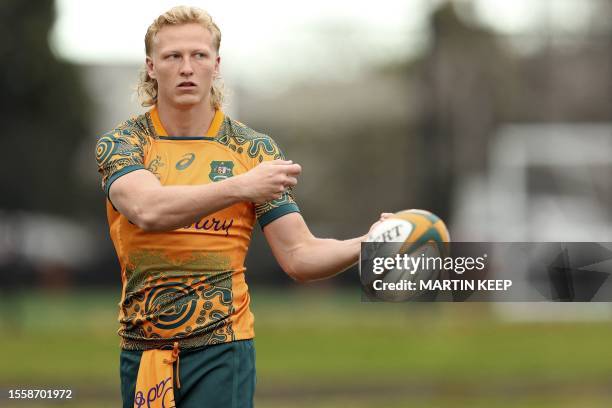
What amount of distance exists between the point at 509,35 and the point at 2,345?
84.4 ft

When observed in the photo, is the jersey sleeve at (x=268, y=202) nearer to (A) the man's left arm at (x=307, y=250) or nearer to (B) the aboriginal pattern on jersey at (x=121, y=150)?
(A) the man's left arm at (x=307, y=250)

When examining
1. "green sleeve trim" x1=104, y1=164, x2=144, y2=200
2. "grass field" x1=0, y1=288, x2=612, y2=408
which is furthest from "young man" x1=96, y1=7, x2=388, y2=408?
"grass field" x1=0, y1=288, x2=612, y2=408

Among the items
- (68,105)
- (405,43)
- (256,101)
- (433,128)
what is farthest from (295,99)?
(433,128)

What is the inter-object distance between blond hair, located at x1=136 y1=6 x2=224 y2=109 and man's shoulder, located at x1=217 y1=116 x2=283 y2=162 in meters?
0.16

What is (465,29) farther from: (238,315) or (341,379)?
(238,315)

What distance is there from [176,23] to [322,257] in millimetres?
1158

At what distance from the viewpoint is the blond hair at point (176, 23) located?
5.11 meters

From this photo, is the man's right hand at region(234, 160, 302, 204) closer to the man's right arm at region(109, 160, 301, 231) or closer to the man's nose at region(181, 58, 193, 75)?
the man's right arm at region(109, 160, 301, 231)

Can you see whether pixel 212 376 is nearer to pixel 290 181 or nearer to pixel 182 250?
pixel 182 250

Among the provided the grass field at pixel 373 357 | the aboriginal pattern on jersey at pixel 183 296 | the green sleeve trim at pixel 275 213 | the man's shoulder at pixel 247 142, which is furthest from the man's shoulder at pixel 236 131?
the grass field at pixel 373 357

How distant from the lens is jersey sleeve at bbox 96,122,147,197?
499 centimetres

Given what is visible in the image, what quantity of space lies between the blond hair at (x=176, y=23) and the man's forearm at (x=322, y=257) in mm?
732

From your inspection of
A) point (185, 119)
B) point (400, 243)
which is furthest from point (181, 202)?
point (400, 243)

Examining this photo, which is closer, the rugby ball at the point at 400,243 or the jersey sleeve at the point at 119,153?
the jersey sleeve at the point at 119,153
